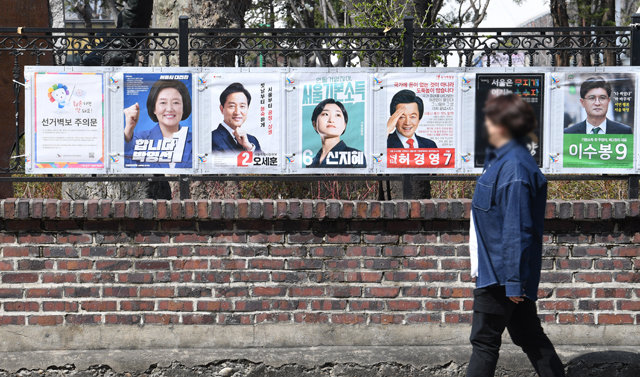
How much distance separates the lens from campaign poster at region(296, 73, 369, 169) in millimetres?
6332

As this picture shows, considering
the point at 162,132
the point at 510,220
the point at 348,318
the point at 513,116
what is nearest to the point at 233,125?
the point at 162,132

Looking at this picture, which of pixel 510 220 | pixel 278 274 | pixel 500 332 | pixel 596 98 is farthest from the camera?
pixel 596 98

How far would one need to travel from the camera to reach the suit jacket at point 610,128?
20.9 feet

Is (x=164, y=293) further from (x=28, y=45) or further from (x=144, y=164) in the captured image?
(x=28, y=45)

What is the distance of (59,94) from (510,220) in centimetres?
374

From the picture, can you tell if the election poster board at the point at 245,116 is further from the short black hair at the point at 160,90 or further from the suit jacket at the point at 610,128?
the suit jacket at the point at 610,128

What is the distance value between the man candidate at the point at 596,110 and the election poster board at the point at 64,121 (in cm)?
371

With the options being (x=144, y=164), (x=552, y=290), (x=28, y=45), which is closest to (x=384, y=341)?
(x=552, y=290)

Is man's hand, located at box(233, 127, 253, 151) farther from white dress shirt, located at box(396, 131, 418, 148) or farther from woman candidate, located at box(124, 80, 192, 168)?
white dress shirt, located at box(396, 131, 418, 148)

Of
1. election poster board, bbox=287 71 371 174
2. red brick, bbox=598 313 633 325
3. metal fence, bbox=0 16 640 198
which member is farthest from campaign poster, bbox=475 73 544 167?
red brick, bbox=598 313 633 325

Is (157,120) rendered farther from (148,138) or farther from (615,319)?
(615,319)

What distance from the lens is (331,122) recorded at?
20.8 feet

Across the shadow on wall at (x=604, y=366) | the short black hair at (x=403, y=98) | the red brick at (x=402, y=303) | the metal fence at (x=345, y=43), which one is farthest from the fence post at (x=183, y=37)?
the shadow on wall at (x=604, y=366)

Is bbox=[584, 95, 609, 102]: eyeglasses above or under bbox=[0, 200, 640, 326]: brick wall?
above
